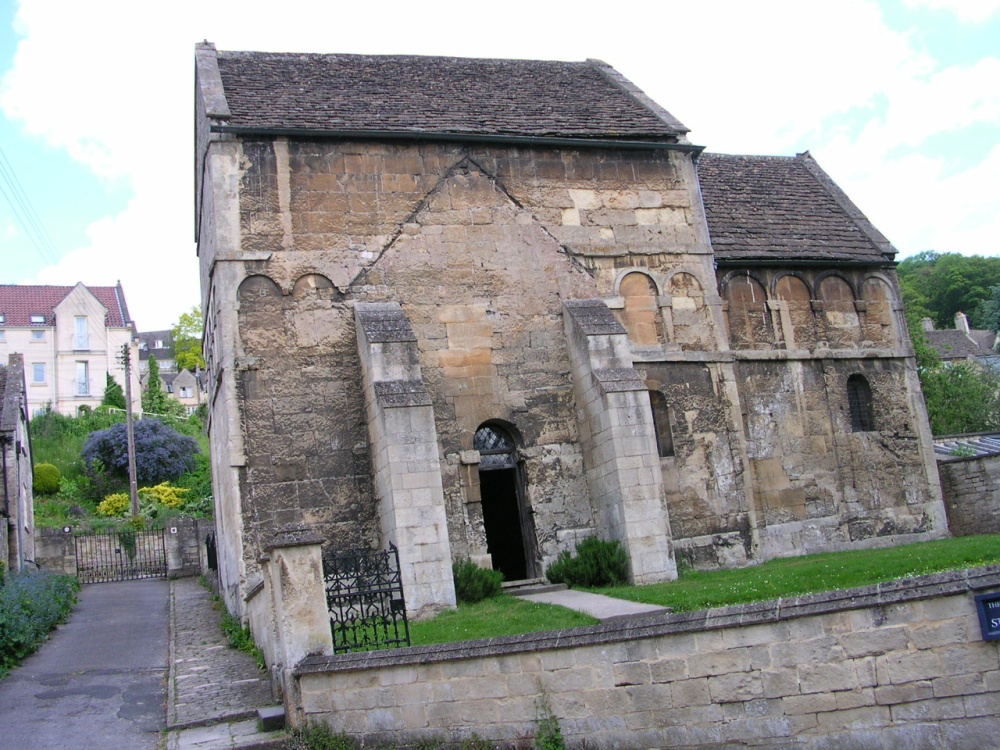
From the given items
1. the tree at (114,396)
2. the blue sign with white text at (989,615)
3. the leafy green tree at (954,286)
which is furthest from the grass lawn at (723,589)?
the leafy green tree at (954,286)

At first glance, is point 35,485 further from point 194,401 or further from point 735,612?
point 194,401

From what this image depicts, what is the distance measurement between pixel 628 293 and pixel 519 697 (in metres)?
10.6

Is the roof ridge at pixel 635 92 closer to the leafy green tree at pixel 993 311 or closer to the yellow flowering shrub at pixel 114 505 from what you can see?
the yellow flowering shrub at pixel 114 505

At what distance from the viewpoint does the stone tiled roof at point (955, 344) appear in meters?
66.2

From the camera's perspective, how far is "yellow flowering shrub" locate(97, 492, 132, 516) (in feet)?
125

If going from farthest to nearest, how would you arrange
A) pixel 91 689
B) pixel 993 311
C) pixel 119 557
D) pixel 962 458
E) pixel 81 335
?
pixel 81 335 → pixel 993 311 → pixel 119 557 → pixel 962 458 → pixel 91 689

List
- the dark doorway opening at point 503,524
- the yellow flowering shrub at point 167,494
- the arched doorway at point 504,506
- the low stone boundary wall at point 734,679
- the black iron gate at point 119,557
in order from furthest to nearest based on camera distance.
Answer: the yellow flowering shrub at point 167,494
the black iron gate at point 119,557
the dark doorway opening at point 503,524
the arched doorway at point 504,506
the low stone boundary wall at point 734,679

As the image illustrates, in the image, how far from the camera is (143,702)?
11438mm

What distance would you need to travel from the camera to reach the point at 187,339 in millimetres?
87312

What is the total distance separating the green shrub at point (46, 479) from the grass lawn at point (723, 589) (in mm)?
30994

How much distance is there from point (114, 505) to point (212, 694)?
2950 centimetres

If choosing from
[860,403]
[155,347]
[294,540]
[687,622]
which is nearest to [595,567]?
[294,540]

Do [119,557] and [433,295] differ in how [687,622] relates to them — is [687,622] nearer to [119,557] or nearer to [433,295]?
[433,295]

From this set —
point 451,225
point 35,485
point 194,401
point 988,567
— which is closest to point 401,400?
point 451,225
